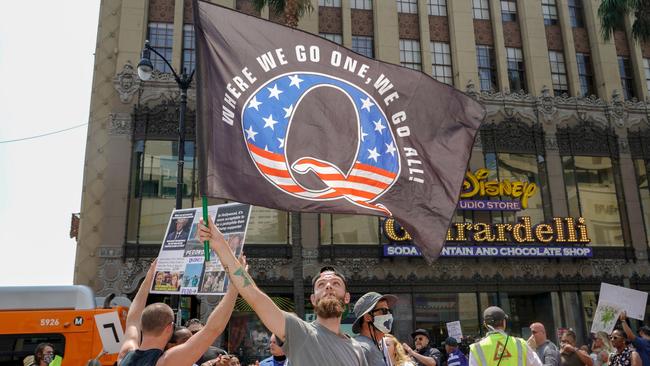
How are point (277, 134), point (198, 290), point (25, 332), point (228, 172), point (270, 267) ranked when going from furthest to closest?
point (270, 267) → point (25, 332) → point (198, 290) → point (277, 134) → point (228, 172)

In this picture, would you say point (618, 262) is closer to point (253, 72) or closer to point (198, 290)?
point (198, 290)

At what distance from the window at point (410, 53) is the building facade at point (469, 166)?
7cm

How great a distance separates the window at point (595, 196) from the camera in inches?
952

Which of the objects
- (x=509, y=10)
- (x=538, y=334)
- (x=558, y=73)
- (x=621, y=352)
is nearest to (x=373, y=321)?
(x=538, y=334)

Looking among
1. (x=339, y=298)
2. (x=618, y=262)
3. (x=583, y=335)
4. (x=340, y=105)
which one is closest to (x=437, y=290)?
(x=583, y=335)

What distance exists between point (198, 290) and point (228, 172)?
15.7 ft

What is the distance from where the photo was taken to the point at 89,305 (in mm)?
10750

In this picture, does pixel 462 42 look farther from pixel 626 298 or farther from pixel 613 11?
pixel 626 298

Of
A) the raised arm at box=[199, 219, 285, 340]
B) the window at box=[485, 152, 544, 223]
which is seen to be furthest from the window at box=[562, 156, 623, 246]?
the raised arm at box=[199, 219, 285, 340]

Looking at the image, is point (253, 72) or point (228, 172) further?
point (253, 72)

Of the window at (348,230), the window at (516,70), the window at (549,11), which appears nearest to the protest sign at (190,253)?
the window at (348,230)

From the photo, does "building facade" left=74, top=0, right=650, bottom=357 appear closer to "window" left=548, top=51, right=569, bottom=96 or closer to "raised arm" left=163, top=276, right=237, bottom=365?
"window" left=548, top=51, right=569, bottom=96

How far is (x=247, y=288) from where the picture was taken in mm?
3285

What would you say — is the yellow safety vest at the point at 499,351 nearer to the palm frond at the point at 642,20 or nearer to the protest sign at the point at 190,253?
the protest sign at the point at 190,253
